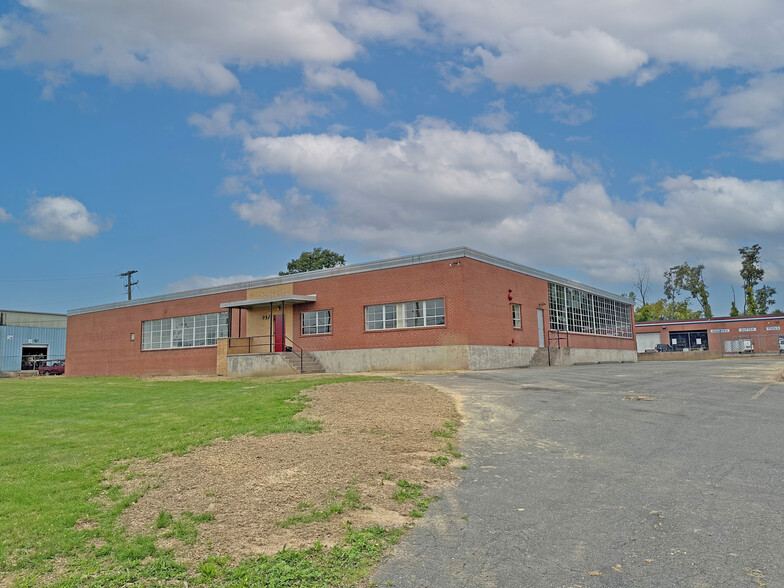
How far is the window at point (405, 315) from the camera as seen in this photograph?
2544cm

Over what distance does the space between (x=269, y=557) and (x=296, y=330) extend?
25417 mm

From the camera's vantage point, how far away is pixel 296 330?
3012 centimetres

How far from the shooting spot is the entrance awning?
94.9ft

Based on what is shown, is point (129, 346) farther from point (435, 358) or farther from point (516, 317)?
point (516, 317)

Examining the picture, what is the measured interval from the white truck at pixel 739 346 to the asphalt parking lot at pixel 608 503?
48159 mm

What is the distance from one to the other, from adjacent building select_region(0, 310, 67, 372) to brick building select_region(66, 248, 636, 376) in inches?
946

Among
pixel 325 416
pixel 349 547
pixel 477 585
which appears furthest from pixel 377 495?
pixel 325 416

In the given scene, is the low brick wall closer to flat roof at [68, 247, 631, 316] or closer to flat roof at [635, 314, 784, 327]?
flat roof at [68, 247, 631, 316]

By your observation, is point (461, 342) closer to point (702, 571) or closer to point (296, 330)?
point (296, 330)

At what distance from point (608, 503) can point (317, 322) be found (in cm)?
2382

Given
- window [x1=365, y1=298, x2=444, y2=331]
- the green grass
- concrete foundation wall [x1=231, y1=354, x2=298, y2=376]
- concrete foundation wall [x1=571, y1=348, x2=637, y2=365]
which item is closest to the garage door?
concrete foundation wall [x1=571, y1=348, x2=637, y2=365]

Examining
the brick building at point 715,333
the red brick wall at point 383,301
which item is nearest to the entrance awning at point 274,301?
the red brick wall at point 383,301

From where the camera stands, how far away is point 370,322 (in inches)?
1079

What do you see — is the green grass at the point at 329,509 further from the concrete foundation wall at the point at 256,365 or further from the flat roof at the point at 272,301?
the flat roof at the point at 272,301
